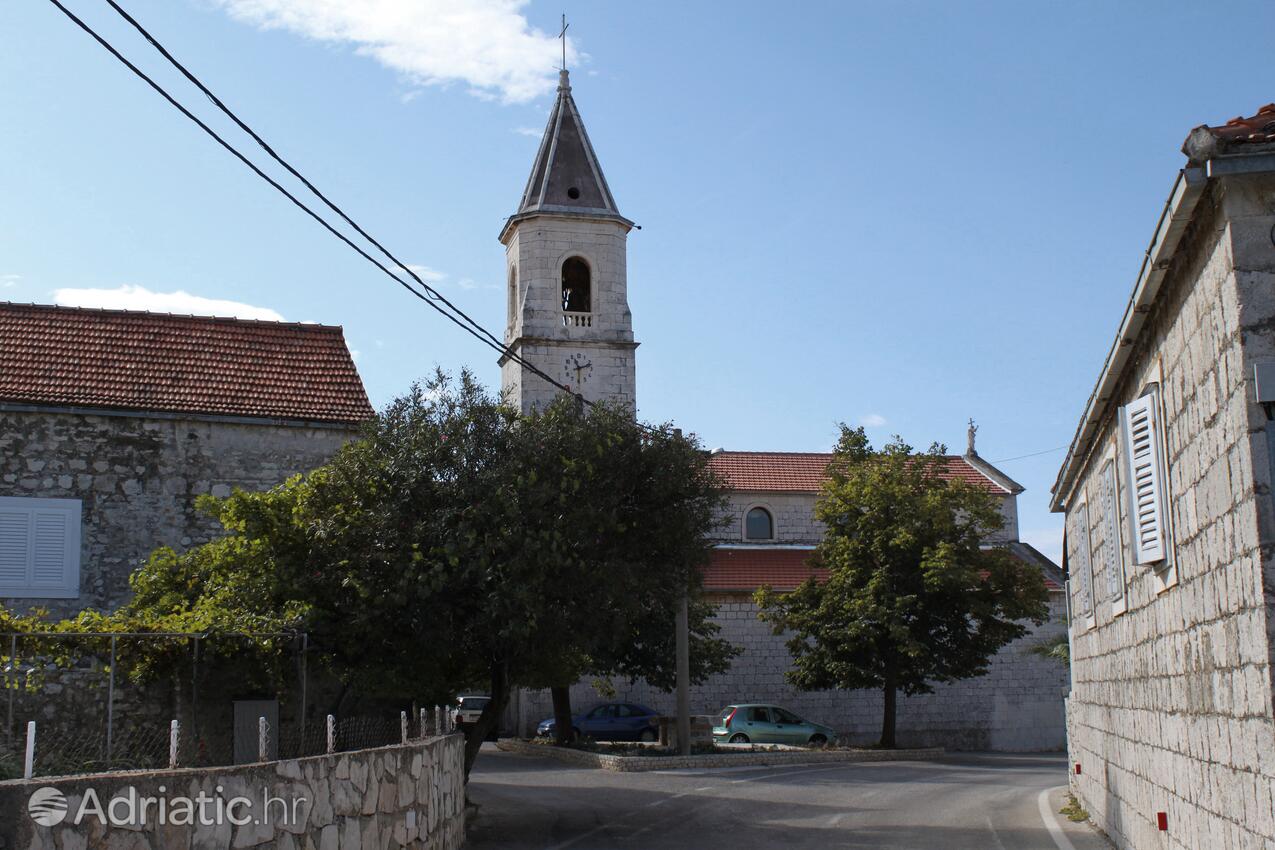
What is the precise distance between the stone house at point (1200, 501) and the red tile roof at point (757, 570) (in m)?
31.2

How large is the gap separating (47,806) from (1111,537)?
10.1 m

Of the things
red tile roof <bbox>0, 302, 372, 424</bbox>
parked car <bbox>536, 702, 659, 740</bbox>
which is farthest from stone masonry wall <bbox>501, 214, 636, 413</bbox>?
red tile roof <bbox>0, 302, 372, 424</bbox>

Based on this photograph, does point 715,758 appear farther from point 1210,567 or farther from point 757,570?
point 1210,567

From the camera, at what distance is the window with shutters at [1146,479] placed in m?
9.39

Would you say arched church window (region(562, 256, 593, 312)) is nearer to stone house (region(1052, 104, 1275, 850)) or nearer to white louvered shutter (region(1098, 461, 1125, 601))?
white louvered shutter (region(1098, 461, 1125, 601))

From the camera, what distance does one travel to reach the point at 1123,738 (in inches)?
516

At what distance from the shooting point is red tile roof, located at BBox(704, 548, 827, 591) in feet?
145

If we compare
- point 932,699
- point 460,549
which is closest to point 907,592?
point 932,699

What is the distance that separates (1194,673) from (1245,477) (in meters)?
2.24

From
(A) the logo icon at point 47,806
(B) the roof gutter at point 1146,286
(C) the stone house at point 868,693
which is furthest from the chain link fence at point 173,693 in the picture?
(C) the stone house at point 868,693

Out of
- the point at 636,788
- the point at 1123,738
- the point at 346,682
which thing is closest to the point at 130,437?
the point at 346,682

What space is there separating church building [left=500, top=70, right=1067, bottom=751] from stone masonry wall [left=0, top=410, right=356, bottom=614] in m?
21.4

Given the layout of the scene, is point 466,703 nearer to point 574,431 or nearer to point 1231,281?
point 574,431

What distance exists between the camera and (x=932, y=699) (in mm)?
43562
